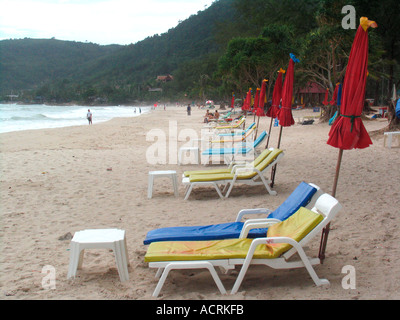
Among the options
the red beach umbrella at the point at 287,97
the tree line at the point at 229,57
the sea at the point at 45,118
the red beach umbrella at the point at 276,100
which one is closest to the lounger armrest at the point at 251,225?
the red beach umbrella at the point at 287,97

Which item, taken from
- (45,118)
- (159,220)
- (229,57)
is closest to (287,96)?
(159,220)

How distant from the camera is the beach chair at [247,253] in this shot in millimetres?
2846

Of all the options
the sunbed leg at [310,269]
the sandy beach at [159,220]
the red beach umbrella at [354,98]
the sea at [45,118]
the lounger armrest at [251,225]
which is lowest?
the sea at [45,118]

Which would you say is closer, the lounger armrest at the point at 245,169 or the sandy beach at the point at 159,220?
the sandy beach at the point at 159,220

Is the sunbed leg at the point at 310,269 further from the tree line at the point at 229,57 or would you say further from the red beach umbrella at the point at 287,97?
the tree line at the point at 229,57

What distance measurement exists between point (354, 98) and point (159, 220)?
299 cm

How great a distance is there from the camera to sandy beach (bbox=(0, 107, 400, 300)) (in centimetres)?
301

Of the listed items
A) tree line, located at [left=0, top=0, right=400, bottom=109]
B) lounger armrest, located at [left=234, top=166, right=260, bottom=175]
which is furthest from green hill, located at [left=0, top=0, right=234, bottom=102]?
lounger armrest, located at [left=234, top=166, right=260, bottom=175]

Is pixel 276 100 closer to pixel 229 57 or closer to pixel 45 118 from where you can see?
pixel 229 57

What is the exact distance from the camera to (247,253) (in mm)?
2877

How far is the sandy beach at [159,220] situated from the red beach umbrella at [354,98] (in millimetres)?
598
